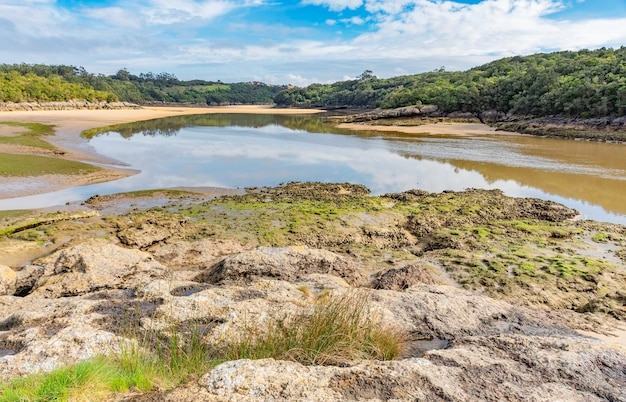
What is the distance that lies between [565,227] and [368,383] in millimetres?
11288

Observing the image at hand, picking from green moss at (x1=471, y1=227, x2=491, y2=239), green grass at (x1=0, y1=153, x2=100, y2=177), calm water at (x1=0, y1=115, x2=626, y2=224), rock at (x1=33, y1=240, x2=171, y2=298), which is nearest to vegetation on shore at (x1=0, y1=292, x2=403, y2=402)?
rock at (x1=33, y1=240, x2=171, y2=298)

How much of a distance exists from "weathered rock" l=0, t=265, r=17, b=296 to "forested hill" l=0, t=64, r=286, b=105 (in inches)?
2677

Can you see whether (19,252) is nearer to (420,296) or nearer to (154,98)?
(420,296)

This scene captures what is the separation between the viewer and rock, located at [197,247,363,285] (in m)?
7.48

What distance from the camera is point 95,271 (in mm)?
7352

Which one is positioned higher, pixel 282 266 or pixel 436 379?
pixel 436 379

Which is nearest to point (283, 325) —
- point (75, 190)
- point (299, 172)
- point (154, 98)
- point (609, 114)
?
point (75, 190)

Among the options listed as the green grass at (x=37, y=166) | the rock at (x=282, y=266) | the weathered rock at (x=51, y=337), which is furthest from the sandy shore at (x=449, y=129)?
the weathered rock at (x=51, y=337)

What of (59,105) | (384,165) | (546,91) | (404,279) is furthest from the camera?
(59,105)

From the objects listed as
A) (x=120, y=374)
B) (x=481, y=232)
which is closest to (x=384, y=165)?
(x=481, y=232)

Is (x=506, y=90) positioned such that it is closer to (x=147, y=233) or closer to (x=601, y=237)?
(x=601, y=237)

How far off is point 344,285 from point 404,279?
1296 mm

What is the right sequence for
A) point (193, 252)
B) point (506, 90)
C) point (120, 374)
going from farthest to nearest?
point (506, 90), point (193, 252), point (120, 374)

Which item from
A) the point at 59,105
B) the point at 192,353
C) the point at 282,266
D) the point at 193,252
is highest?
the point at 59,105
